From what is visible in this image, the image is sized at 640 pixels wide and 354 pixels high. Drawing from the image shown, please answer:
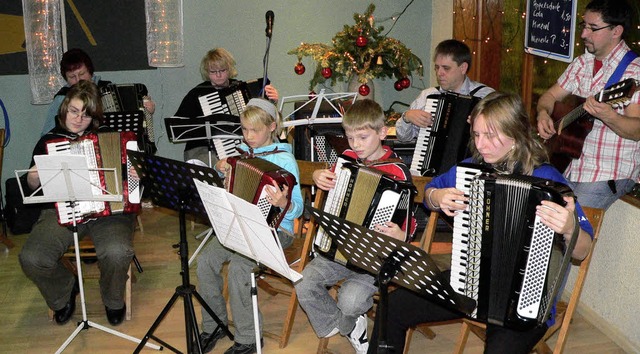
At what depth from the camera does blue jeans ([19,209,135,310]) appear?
4156 millimetres

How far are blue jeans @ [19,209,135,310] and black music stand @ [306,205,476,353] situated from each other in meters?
1.69

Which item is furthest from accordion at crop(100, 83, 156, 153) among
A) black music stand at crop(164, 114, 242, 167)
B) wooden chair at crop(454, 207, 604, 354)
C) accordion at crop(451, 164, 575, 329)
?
accordion at crop(451, 164, 575, 329)

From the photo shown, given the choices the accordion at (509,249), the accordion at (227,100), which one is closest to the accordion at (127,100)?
the accordion at (227,100)

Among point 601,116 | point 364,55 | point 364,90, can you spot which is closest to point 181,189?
point 601,116

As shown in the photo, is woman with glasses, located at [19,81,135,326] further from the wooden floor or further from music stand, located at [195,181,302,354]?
music stand, located at [195,181,302,354]

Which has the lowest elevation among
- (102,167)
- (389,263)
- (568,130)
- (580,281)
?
(580,281)

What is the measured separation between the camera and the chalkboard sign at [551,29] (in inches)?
176

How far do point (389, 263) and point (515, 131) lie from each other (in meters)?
0.74

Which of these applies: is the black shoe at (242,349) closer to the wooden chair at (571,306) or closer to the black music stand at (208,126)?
the wooden chair at (571,306)

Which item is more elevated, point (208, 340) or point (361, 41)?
point (361, 41)

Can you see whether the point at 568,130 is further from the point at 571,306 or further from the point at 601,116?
the point at 571,306

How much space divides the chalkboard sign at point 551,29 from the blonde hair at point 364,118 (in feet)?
5.15

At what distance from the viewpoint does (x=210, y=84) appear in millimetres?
5438

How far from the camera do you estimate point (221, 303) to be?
3996mm
